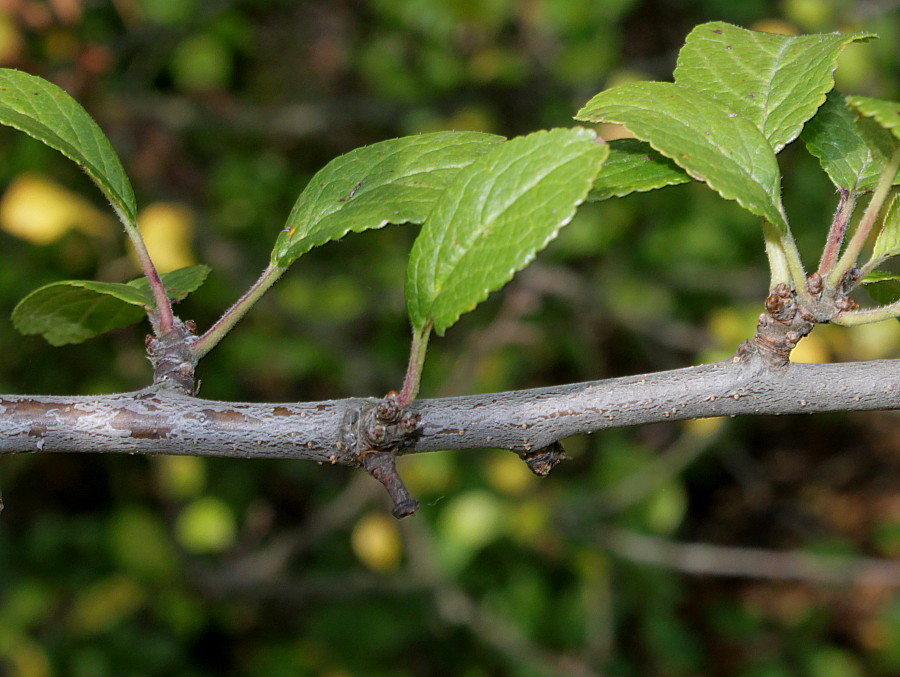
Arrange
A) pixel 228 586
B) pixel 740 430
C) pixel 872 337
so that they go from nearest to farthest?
pixel 872 337, pixel 228 586, pixel 740 430

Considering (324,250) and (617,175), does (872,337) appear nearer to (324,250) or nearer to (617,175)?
(324,250)

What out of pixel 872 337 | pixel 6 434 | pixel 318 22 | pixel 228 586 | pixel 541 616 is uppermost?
pixel 318 22

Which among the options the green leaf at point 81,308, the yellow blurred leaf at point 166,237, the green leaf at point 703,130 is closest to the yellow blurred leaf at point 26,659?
the yellow blurred leaf at point 166,237

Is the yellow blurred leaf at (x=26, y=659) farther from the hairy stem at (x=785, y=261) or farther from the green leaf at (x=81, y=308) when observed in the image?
the hairy stem at (x=785, y=261)

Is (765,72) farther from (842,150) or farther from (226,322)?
(226,322)

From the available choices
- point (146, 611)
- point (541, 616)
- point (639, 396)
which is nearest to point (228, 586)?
point (146, 611)

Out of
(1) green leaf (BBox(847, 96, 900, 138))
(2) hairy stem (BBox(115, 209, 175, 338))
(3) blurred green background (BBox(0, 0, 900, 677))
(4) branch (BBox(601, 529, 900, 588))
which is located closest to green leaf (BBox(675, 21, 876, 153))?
(1) green leaf (BBox(847, 96, 900, 138))

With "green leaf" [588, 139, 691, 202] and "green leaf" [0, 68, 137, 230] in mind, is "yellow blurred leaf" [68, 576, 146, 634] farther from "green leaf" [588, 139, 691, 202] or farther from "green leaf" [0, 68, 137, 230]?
"green leaf" [588, 139, 691, 202]

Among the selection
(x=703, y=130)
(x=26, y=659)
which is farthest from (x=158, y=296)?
(x=26, y=659)
